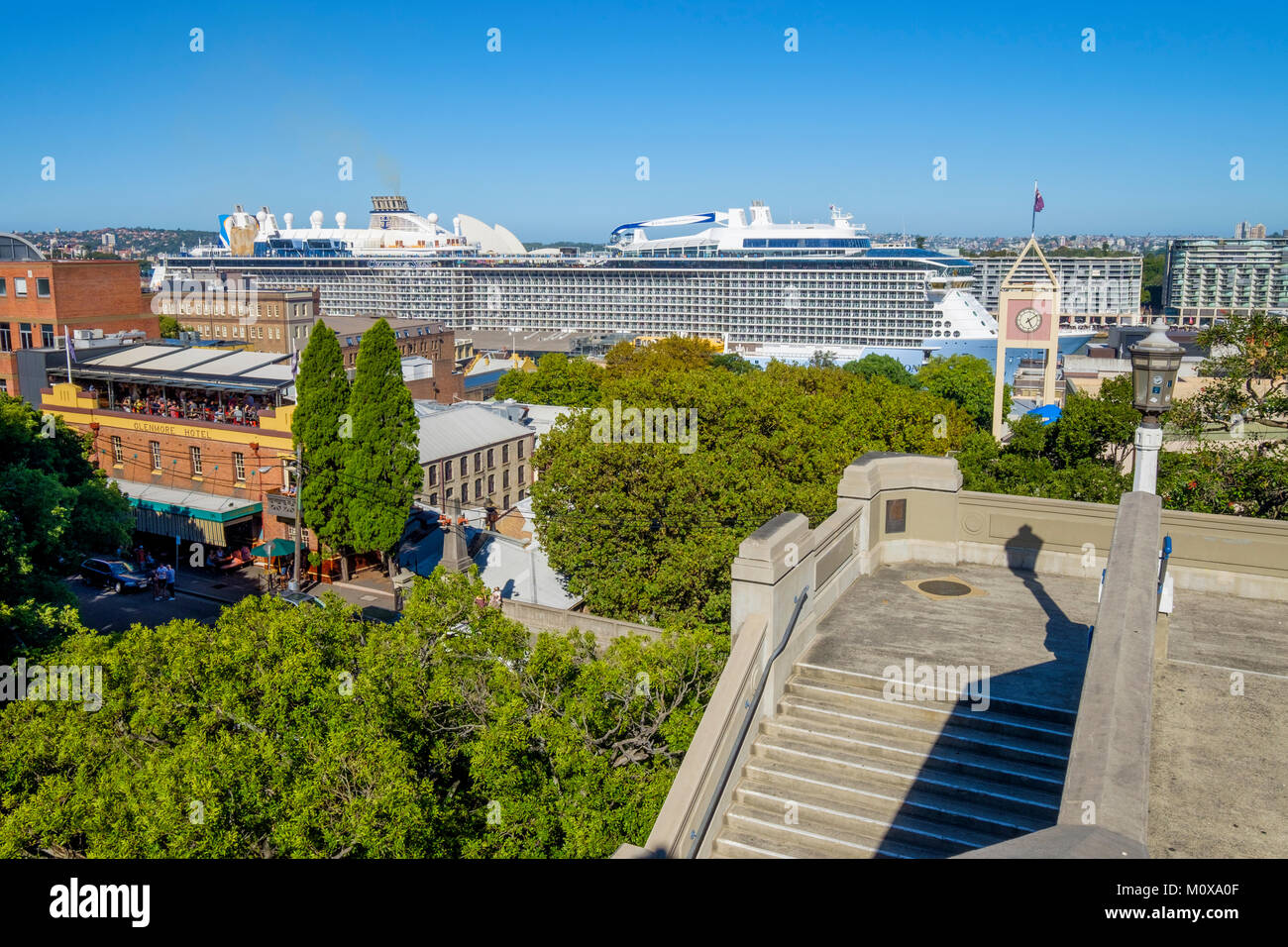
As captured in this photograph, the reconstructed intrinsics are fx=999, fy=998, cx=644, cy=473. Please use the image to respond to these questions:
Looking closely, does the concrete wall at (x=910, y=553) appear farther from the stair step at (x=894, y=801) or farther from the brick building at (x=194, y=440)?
the brick building at (x=194, y=440)

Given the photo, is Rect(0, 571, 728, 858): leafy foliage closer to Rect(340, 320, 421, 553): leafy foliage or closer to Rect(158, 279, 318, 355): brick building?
Rect(340, 320, 421, 553): leafy foliage

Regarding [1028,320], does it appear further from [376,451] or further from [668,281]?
[668,281]

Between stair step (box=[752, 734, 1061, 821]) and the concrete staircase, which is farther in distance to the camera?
stair step (box=[752, 734, 1061, 821])

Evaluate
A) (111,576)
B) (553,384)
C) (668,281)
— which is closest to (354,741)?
(111,576)

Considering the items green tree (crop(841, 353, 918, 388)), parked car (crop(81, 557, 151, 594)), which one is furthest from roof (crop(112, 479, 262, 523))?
green tree (crop(841, 353, 918, 388))

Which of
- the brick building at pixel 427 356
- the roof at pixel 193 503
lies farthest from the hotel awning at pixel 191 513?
the brick building at pixel 427 356
